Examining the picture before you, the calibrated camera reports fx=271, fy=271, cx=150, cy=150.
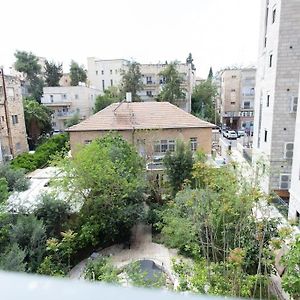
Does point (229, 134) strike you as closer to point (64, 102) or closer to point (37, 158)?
point (37, 158)

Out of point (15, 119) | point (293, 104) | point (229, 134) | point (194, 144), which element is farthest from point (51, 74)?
point (293, 104)

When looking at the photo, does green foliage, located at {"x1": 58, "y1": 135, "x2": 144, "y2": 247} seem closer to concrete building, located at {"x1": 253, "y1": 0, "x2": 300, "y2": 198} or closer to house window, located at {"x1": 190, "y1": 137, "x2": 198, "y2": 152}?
concrete building, located at {"x1": 253, "y1": 0, "x2": 300, "y2": 198}

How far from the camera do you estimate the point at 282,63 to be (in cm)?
796

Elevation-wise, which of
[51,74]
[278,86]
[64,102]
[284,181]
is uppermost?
[51,74]

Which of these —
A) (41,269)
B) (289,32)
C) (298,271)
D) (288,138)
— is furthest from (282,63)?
(41,269)

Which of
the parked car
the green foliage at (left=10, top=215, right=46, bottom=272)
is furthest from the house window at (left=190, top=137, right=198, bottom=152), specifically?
the green foliage at (left=10, top=215, right=46, bottom=272)

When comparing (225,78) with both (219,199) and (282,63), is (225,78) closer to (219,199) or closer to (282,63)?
(282,63)

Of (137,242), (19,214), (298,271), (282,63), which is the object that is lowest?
(137,242)

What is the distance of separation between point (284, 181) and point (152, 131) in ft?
17.2

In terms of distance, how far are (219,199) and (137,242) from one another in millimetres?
2821

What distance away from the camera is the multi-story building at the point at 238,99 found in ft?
64.6

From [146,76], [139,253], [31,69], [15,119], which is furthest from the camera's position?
[146,76]

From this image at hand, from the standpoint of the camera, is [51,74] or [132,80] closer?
[132,80]

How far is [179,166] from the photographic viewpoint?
27.0 ft
